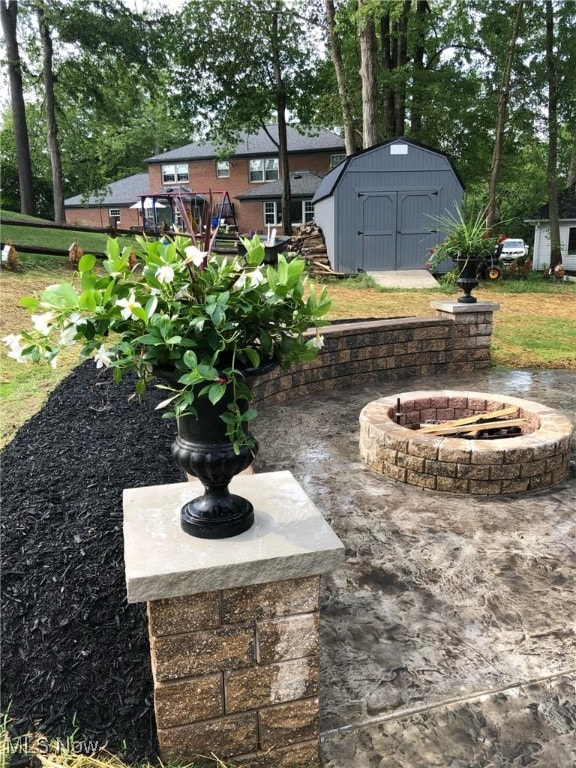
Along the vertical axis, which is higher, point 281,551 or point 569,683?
point 281,551

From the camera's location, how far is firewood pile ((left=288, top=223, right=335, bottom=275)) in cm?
1606

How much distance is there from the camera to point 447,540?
128 inches

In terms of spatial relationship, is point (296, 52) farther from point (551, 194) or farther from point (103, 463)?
point (103, 463)

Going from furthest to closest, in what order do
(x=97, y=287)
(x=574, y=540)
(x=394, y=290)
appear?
(x=394, y=290) → (x=574, y=540) → (x=97, y=287)

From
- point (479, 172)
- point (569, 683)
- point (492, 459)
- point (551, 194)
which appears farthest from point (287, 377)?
point (479, 172)

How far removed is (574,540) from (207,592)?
245cm

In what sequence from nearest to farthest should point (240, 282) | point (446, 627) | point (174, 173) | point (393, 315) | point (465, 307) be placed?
point (240, 282)
point (446, 627)
point (465, 307)
point (393, 315)
point (174, 173)

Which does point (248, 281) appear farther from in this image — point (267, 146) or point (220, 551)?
point (267, 146)

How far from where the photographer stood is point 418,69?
2103 cm

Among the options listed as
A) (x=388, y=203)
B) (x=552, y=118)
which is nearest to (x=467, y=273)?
(x=388, y=203)

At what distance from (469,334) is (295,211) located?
2598cm

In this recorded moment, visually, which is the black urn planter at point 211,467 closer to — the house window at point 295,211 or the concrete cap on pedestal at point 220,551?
A: the concrete cap on pedestal at point 220,551

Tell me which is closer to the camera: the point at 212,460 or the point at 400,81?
the point at 212,460

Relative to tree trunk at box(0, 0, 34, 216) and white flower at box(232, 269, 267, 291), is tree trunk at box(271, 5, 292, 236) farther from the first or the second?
white flower at box(232, 269, 267, 291)
